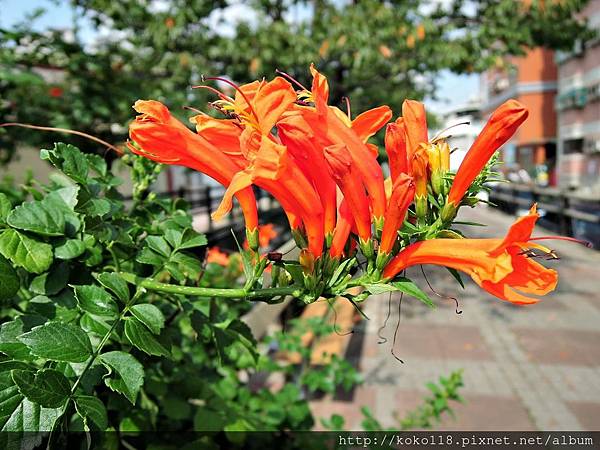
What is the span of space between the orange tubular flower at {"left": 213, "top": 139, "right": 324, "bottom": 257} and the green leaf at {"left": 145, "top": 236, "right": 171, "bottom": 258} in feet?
0.89

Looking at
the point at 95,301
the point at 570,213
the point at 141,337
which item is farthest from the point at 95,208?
the point at 570,213

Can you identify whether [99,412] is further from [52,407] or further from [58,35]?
[58,35]

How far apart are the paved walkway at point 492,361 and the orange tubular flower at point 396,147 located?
2.63 metres

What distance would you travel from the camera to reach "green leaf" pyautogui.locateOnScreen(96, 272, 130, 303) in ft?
2.62

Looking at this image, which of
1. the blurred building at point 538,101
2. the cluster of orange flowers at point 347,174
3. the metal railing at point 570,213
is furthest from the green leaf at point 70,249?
the blurred building at point 538,101

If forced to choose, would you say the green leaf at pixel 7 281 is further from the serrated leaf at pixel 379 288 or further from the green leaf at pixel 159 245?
the serrated leaf at pixel 379 288

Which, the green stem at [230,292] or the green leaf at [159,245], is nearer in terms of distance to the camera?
the green stem at [230,292]

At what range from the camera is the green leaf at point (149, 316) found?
30.8 inches

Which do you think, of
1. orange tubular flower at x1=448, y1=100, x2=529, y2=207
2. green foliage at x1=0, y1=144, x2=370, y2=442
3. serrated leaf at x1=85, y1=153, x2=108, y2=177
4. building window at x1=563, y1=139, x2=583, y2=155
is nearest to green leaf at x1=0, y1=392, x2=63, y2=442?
green foliage at x1=0, y1=144, x2=370, y2=442

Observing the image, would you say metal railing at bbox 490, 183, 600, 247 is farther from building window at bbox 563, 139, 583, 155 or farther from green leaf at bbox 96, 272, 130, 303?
building window at bbox 563, 139, 583, 155

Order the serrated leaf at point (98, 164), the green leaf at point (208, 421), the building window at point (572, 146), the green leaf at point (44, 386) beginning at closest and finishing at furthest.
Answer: the green leaf at point (44, 386) < the serrated leaf at point (98, 164) < the green leaf at point (208, 421) < the building window at point (572, 146)

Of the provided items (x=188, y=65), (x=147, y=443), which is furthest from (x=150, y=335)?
(x=188, y=65)

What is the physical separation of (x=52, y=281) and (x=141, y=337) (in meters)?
0.27

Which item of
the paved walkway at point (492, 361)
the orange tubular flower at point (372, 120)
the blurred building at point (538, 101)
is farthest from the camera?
the blurred building at point (538, 101)
